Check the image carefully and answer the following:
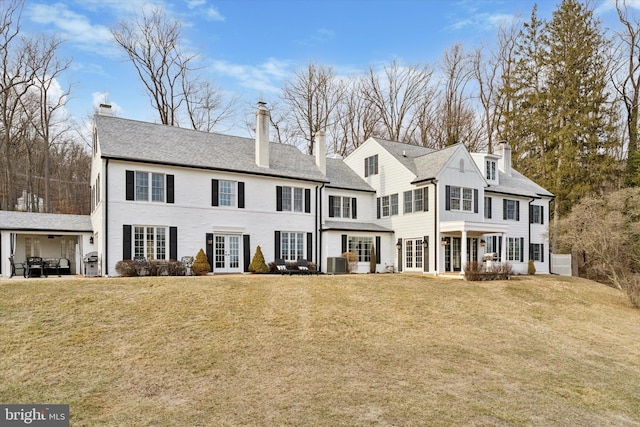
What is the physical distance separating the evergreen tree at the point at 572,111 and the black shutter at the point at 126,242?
29.5 metres

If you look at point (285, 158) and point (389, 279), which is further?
point (285, 158)

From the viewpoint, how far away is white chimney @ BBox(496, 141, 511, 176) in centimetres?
3053

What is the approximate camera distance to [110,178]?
709 inches

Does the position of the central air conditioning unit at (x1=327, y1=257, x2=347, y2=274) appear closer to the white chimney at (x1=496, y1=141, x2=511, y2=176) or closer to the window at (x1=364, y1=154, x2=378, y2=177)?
the window at (x1=364, y1=154, x2=378, y2=177)

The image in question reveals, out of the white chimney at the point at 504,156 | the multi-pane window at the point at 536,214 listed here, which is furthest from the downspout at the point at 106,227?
the multi-pane window at the point at 536,214

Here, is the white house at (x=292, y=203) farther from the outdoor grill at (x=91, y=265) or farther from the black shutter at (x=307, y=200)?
the outdoor grill at (x=91, y=265)

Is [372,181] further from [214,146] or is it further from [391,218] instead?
[214,146]

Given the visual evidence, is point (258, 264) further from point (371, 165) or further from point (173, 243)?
point (371, 165)

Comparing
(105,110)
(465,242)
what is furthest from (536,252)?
(105,110)

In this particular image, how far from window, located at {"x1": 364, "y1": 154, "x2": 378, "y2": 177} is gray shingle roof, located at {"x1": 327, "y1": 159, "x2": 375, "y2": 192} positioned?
676mm

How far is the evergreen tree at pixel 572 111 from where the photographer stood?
106ft

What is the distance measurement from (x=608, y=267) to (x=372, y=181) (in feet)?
43.8

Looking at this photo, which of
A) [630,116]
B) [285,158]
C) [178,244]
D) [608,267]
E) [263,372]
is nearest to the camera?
[263,372]

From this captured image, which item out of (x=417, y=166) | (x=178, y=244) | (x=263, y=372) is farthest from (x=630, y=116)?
(x=263, y=372)
